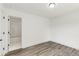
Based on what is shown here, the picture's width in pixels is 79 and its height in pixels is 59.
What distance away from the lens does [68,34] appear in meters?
4.31

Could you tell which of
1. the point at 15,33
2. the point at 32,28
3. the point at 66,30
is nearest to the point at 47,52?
the point at 32,28

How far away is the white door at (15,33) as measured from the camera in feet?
11.3

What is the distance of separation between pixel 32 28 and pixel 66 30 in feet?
7.14

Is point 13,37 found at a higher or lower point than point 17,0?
lower

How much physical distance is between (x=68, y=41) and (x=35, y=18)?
2.55 m

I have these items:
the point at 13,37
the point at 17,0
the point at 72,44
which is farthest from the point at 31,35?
the point at 17,0

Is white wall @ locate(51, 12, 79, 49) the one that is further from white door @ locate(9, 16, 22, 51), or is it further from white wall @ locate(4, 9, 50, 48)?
white door @ locate(9, 16, 22, 51)

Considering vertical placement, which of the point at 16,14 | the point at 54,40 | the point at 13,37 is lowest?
the point at 54,40

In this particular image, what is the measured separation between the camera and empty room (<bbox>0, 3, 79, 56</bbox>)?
300 centimetres

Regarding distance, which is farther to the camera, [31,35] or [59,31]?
[59,31]

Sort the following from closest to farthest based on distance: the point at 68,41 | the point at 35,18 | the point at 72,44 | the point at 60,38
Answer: the point at 72,44
the point at 68,41
the point at 35,18
the point at 60,38

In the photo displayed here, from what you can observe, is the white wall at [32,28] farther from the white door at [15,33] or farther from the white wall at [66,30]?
the white wall at [66,30]

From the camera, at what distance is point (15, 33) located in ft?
11.8

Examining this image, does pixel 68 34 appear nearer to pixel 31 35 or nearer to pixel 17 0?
pixel 31 35
